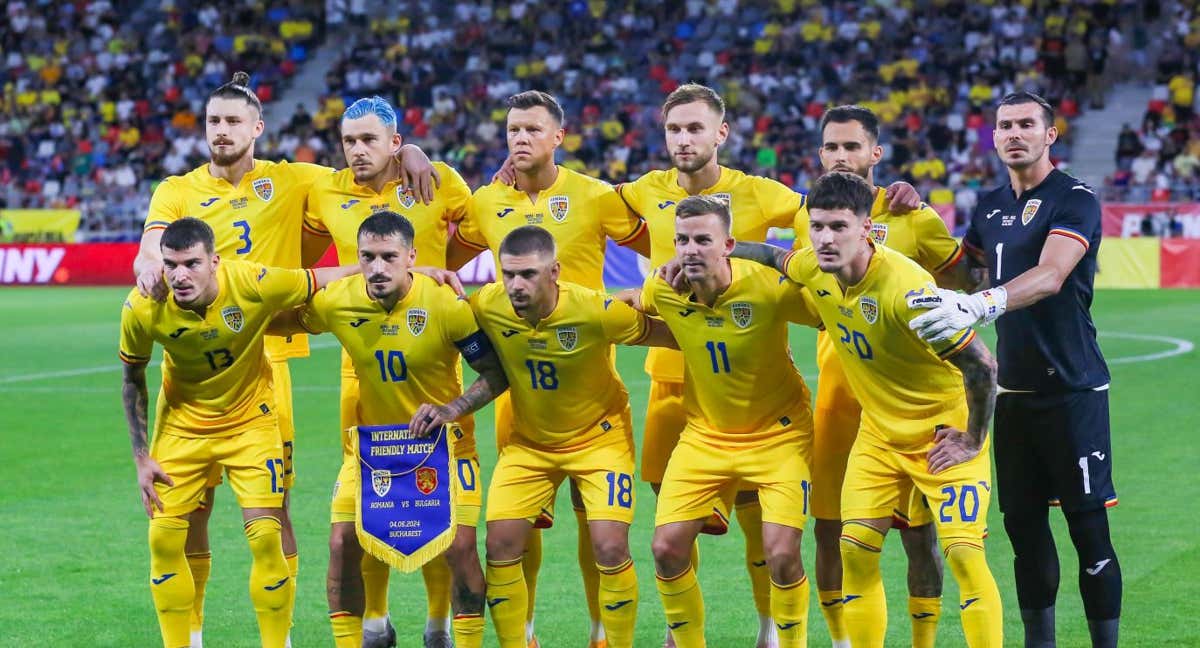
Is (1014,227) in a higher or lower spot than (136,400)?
higher

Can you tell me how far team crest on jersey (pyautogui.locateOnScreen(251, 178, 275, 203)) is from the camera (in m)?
7.88

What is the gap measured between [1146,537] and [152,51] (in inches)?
1416

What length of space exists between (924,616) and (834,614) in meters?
0.47

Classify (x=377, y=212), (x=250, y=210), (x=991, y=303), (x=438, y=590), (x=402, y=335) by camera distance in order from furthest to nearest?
(x=250, y=210), (x=438, y=590), (x=377, y=212), (x=402, y=335), (x=991, y=303)

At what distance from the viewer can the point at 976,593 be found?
616 centimetres

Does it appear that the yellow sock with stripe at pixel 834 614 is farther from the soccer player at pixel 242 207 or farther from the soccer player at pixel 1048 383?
the soccer player at pixel 242 207

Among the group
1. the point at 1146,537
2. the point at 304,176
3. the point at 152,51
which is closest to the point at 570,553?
the point at 304,176

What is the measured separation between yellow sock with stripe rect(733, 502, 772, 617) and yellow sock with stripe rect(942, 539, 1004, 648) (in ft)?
4.76

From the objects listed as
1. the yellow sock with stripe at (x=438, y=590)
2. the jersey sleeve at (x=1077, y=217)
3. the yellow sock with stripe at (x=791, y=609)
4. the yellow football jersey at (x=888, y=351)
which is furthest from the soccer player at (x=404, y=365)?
the jersey sleeve at (x=1077, y=217)

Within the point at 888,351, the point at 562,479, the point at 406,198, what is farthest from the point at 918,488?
the point at 406,198

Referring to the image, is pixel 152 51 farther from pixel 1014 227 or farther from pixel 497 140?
pixel 1014 227

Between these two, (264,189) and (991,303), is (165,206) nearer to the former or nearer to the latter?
(264,189)

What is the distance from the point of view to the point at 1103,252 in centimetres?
2675

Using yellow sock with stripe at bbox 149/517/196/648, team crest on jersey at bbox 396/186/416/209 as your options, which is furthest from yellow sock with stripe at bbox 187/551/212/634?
team crest on jersey at bbox 396/186/416/209
